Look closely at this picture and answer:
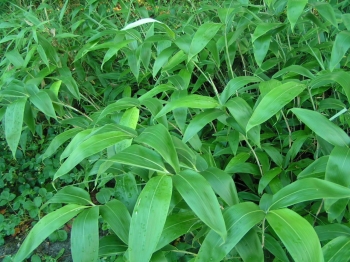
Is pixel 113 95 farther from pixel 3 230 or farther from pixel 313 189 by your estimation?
pixel 313 189

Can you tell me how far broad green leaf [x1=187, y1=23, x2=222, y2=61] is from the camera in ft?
3.50

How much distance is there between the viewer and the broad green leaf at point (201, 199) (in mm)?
605

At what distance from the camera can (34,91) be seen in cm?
123

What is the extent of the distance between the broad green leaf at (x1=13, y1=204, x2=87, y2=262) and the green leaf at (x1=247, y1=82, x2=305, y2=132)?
0.45m

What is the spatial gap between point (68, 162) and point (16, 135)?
1.58 ft

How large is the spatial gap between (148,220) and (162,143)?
17 centimetres

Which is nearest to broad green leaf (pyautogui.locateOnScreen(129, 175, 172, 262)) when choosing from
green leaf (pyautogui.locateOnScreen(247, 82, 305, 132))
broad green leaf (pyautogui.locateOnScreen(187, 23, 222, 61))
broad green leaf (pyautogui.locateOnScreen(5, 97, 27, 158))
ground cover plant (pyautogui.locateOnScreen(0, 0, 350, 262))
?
ground cover plant (pyautogui.locateOnScreen(0, 0, 350, 262))

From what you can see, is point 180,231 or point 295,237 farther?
point 180,231

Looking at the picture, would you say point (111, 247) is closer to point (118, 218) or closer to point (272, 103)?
point (118, 218)

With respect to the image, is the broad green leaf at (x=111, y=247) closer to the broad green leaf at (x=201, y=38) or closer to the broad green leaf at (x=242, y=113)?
the broad green leaf at (x=242, y=113)

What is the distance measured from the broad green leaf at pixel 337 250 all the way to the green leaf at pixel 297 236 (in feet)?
0.48

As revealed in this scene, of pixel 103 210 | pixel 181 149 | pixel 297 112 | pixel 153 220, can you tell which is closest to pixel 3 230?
pixel 103 210

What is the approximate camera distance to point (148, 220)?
1.95ft

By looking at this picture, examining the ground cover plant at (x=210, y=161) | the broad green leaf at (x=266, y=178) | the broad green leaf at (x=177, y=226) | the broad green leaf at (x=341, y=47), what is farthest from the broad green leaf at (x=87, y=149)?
the broad green leaf at (x=341, y=47)
